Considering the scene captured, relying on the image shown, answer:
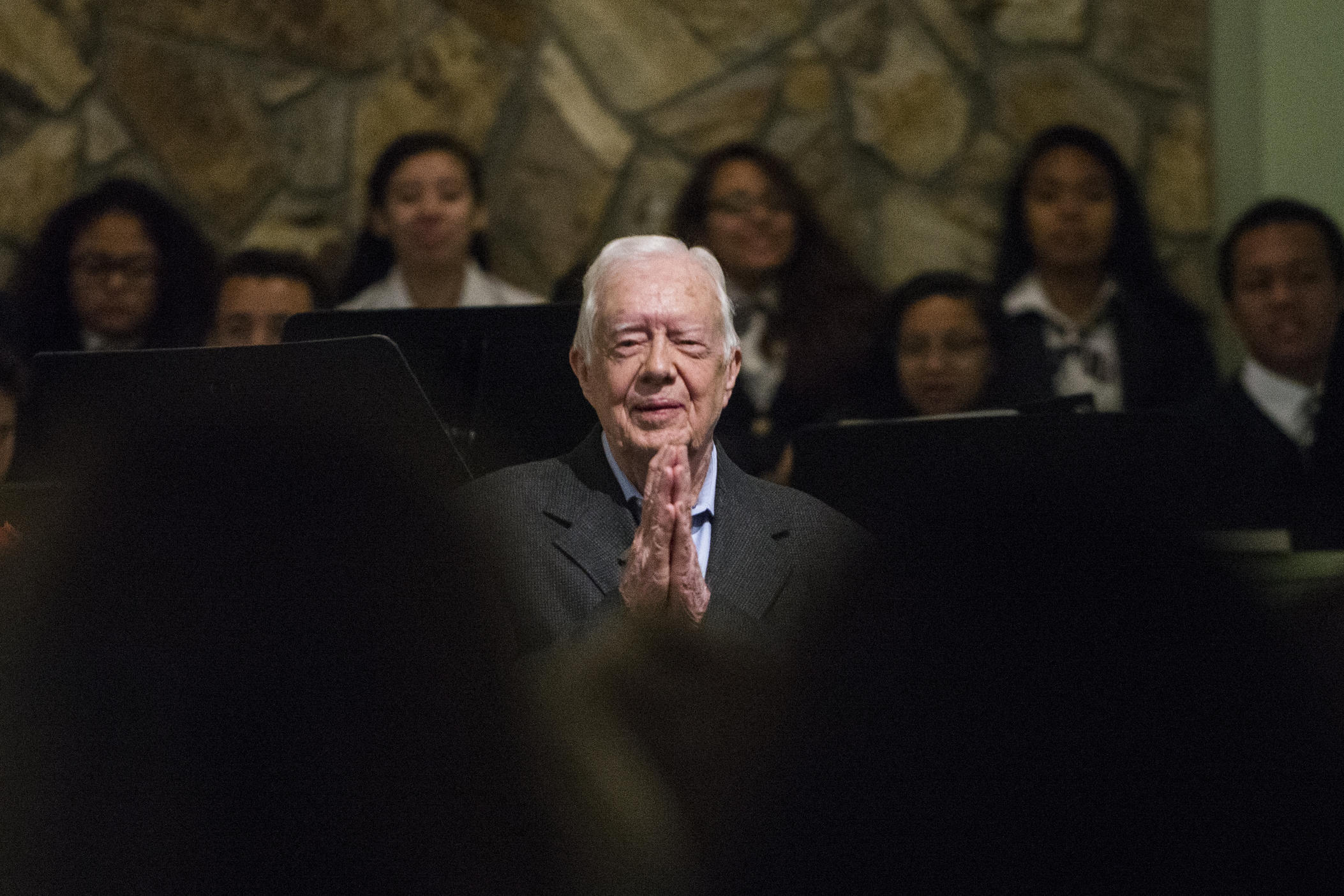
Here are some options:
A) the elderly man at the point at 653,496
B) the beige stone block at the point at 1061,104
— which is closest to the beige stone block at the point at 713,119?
the beige stone block at the point at 1061,104

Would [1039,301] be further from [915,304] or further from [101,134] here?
[101,134]

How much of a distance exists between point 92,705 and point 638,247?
2.53 feet

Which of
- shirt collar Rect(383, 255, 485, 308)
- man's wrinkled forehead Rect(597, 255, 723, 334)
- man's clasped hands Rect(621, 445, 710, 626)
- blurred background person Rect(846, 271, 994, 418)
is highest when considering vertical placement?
shirt collar Rect(383, 255, 485, 308)

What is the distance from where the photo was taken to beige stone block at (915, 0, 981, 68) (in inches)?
158

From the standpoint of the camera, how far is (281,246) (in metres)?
3.80

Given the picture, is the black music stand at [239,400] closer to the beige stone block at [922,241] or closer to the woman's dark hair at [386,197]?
the woman's dark hair at [386,197]

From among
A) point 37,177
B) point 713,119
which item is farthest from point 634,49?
point 37,177

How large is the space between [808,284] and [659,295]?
178 centimetres

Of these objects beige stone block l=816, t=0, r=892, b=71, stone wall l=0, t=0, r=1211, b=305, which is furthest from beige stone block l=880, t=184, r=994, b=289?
beige stone block l=816, t=0, r=892, b=71

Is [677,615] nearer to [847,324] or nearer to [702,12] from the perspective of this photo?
[847,324]

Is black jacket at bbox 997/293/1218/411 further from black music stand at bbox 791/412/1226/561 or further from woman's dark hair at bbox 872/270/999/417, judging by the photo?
black music stand at bbox 791/412/1226/561

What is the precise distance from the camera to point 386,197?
3.30m

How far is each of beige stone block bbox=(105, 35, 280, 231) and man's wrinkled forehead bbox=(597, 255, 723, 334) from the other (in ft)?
7.99

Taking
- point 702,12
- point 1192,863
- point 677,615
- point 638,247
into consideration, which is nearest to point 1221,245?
point 702,12
